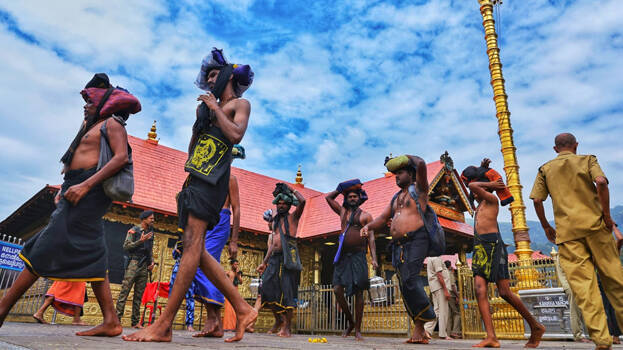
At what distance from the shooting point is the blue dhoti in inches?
182

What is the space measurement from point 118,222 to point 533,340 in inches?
425

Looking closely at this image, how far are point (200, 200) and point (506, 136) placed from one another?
17133 mm

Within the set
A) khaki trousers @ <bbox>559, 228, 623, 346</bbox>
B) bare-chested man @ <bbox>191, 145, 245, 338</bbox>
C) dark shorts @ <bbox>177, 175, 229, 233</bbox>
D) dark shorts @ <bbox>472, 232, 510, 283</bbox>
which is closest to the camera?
dark shorts @ <bbox>177, 175, 229, 233</bbox>

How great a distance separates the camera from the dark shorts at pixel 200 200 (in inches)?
119

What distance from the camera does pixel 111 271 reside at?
11312mm

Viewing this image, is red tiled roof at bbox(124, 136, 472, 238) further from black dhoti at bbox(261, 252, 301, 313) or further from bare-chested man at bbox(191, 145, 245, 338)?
bare-chested man at bbox(191, 145, 245, 338)

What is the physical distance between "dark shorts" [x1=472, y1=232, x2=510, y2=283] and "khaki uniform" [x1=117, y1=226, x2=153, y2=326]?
5.88 meters

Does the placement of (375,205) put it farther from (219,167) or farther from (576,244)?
(219,167)

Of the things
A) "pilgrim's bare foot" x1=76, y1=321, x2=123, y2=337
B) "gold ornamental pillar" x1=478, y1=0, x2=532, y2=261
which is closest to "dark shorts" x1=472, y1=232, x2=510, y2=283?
"pilgrim's bare foot" x1=76, y1=321, x2=123, y2=337

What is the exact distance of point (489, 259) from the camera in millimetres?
4727

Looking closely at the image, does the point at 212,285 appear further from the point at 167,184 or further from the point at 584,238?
the point at 167,184

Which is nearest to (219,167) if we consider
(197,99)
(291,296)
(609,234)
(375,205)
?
(197,99)

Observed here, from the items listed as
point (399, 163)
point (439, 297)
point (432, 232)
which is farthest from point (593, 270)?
point (439, 297)

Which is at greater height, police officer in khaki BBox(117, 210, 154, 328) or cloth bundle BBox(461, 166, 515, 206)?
cloth bundle BBox(461, 166, 515, 206)
